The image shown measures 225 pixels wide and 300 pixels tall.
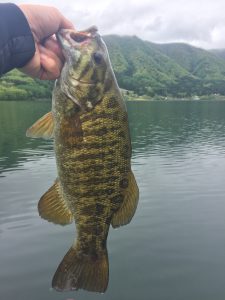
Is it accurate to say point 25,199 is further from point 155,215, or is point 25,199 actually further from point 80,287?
point 80,287

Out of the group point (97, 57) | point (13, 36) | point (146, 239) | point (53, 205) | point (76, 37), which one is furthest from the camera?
point (146, 239)

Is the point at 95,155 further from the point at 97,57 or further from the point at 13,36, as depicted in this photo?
the point at 13,36

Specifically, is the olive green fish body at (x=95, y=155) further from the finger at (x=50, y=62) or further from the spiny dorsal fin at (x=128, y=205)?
the finger at (x=50, y=62)

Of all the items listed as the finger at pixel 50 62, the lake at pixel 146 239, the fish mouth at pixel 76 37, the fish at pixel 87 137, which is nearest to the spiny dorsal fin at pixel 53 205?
the fish at pixel 87 137

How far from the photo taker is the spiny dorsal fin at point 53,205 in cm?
482

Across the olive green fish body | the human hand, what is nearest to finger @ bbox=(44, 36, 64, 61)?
the human hand

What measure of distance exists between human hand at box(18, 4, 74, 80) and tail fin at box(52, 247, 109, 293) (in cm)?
234

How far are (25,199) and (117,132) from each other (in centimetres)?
2720

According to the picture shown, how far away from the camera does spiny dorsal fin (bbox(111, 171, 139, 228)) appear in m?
4.76

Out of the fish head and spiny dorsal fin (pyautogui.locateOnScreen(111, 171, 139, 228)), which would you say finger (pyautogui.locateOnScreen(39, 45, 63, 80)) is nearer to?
the fish head

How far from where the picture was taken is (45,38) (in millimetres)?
4492

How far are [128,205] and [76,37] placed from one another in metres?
2.01

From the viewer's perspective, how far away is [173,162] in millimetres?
45156

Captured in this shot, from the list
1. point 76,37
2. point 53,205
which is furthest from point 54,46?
point 53,205
